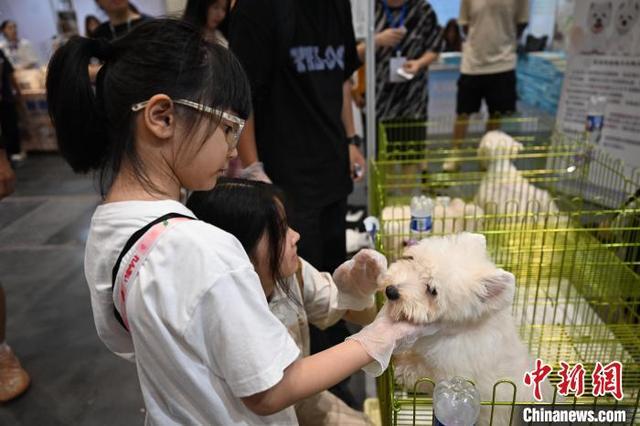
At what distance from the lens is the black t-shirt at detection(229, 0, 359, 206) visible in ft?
4.33

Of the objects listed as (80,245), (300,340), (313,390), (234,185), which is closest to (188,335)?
(313,390)

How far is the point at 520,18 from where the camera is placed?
2.96 m

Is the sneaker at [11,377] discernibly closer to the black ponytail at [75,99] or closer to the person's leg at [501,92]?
the black ponytail at [75,99]

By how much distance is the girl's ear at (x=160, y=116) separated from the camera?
0.65 metres

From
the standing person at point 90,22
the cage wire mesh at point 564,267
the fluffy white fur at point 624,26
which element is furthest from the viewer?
the standing person at point 90,22

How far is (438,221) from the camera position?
5.62 ft

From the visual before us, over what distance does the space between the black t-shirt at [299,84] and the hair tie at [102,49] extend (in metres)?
0.66

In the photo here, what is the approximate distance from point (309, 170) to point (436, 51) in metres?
1.79

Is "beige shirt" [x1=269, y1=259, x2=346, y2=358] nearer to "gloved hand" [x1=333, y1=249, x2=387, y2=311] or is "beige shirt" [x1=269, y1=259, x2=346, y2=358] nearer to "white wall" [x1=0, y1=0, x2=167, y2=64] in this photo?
"gloved hand" [x1=333, y1=249, x2=387, y2=311]

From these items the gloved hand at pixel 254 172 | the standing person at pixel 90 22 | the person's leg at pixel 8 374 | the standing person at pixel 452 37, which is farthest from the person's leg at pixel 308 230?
the standing person at pixel 90 22

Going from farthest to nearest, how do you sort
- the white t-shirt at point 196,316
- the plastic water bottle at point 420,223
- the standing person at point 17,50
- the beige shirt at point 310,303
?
the standing person at point 17,50 < the plastic water bottle at point 420,223 < the beige shirt at point 310,303 < the white t-shirt at point 196,316

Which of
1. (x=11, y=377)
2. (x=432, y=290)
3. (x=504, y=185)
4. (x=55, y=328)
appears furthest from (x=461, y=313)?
(x=55, y=328)

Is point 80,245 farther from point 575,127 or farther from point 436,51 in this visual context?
point 575,127

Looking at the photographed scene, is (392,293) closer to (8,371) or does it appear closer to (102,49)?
(102,49)
